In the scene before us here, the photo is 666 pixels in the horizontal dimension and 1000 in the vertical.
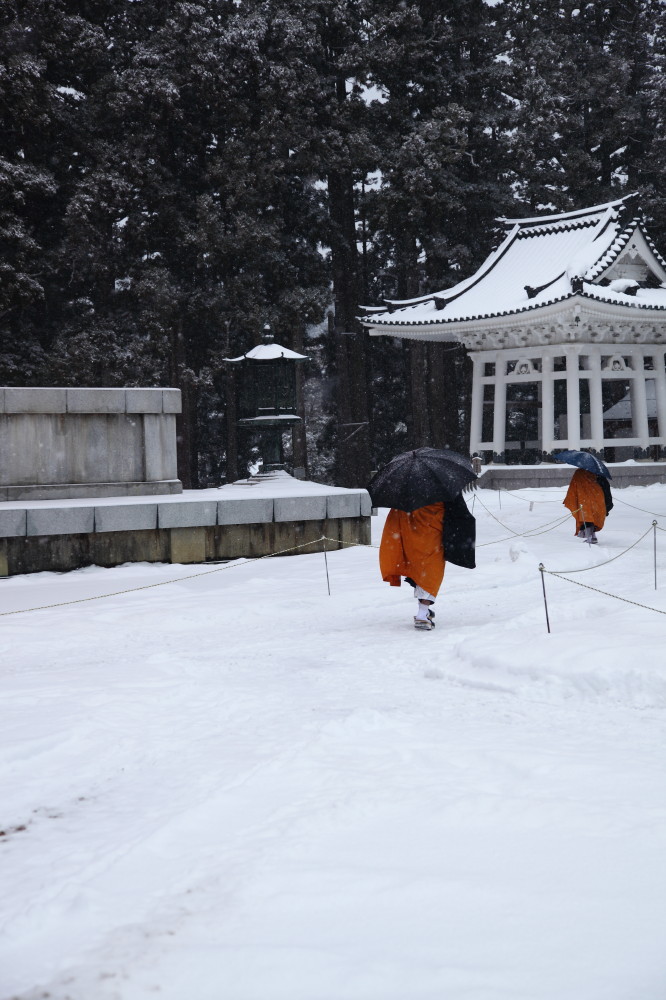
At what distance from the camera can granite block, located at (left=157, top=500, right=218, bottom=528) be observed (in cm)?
1060

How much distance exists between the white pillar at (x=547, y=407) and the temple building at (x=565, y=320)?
0.02m

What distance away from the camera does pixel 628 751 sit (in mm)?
4332

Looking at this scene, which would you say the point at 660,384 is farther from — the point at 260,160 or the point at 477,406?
the point at 260,160

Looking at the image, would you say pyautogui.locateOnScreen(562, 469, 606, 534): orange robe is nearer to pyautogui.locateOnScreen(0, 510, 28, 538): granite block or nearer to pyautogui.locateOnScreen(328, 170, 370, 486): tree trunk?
pyautogui.locateOnScreen(0, 510, 28, 538): granite block

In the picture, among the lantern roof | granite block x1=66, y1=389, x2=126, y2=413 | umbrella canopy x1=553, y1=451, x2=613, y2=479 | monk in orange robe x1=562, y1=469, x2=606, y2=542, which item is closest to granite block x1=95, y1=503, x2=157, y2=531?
granite block x1=66, y1=389, x2=126, y2=413

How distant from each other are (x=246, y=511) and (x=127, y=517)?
56.6 inches

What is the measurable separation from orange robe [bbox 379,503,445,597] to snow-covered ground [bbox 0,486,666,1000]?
463 millimetres

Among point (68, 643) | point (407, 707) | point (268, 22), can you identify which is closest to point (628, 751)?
point (407, 707)

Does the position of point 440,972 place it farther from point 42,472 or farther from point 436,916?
point 42,472

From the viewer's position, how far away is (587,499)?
1275 cm

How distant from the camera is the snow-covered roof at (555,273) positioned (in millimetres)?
21250

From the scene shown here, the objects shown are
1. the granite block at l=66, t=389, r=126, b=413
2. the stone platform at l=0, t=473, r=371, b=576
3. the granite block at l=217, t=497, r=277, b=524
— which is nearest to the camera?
the stone platform at l=0, t=473, r=371, b=576

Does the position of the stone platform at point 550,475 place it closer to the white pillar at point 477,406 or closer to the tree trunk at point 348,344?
the white pillar at point 477,406

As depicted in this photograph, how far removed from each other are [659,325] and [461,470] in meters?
16.9
